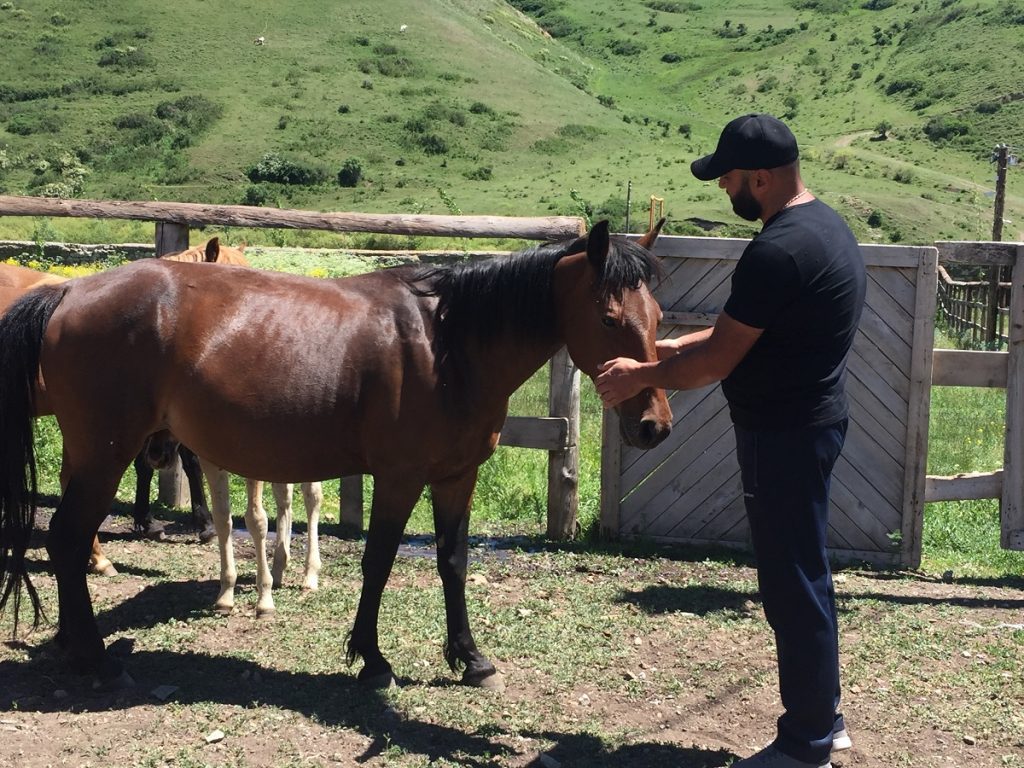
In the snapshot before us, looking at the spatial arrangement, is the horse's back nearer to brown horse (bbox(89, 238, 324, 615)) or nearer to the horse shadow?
brown horse (bbox(89, 238, 324, 615))

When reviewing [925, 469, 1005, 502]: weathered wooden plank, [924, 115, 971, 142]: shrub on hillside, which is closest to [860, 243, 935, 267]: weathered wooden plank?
[925, 469, 1005, 502]: weathered wooden plank

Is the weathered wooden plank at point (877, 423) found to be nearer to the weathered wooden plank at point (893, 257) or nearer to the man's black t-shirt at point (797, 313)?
the weathered wooden plank at point (893, 257)

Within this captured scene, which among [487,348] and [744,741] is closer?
[744,741]

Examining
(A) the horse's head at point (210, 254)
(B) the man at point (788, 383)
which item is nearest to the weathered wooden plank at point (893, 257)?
(B) the man at point (788, 383)

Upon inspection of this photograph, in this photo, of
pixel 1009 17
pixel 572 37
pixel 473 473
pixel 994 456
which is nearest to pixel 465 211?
pixel 994 456

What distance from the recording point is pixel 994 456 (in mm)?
10227

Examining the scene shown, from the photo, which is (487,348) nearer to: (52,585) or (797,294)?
(797,294)

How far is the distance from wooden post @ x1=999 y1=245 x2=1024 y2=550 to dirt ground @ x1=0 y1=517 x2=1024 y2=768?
430 mm

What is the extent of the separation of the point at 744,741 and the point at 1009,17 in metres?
117

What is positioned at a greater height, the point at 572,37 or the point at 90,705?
the point at 572,37

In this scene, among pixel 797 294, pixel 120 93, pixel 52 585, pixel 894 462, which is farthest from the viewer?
pixel 120 93

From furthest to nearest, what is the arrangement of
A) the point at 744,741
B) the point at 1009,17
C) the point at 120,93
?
the point at 1009,17 < the point at 120,93 < the point at 744,741

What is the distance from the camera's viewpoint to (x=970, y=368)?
24.0 feet

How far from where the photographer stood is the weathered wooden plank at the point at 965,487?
24.2 ft
